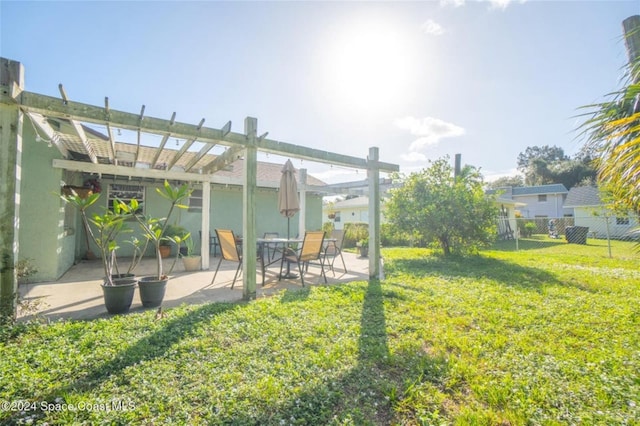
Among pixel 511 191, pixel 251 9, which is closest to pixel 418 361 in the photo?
pixel 251 9

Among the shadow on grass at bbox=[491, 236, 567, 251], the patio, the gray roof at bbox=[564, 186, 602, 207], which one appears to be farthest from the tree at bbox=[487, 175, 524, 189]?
the patio

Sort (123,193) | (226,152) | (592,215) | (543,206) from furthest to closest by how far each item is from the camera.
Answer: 1. (543,206)
2. (592,215)
3. (123,193)
4. (226,152)

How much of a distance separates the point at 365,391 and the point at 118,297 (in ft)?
11.0

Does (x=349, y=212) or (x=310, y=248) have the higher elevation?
(x=349, y=212)

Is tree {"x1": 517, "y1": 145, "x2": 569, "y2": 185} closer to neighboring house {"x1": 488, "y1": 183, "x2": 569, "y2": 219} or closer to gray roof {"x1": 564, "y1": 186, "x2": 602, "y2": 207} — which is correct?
neighboring house {"x1": 488, "y1": 183, "x2": 569, "y2": 219}

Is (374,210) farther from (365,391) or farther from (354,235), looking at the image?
(354,235)

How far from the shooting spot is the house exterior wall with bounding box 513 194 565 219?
26344 mm

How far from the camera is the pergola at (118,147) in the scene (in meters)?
3.00

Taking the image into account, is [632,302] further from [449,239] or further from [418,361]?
[449,239]

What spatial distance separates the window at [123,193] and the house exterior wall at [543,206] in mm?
29844

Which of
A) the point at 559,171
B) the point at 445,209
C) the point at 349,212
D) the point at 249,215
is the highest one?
the point at 559,171

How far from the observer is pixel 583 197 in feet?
74.2

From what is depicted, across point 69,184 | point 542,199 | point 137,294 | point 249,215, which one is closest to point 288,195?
point 249,215

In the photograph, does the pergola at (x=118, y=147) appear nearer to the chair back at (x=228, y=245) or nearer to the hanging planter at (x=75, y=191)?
the hanging planter at (x=75, y=191)
